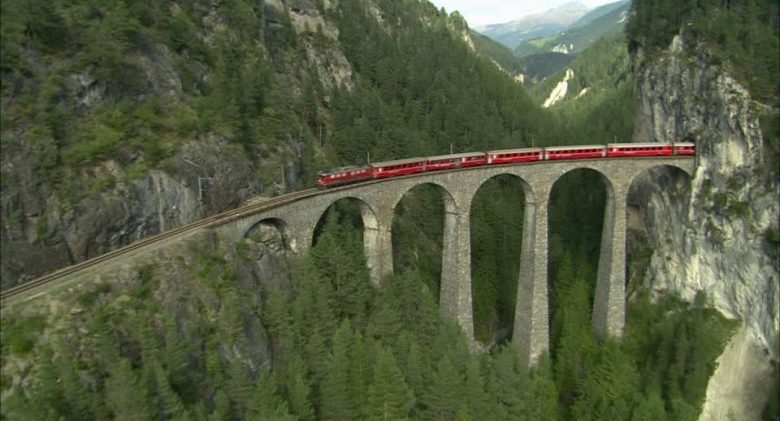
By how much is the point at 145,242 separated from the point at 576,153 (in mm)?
35465

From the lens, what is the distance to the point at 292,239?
4028cm

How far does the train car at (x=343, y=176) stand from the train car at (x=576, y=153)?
16239mm

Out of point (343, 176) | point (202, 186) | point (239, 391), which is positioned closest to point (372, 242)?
point (343, 176)

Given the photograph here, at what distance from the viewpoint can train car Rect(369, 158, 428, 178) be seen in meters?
43.2

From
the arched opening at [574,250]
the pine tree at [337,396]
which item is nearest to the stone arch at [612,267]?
the arched opening at [574,250]

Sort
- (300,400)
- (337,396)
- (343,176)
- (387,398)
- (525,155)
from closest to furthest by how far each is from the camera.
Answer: (387,398) < (300,400) < (337,396) < (343,176) < (525,155)

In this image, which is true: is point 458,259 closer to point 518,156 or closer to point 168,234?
point 518,156

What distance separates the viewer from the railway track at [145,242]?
97.0 ft

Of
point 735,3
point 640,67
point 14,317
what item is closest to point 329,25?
point 640,67

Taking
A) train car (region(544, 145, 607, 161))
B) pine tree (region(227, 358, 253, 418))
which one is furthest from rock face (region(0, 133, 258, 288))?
train car (region(544, 145, 607, 161))

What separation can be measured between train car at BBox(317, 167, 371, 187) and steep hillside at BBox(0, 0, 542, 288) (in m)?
8.13

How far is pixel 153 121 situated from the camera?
41.6 meters

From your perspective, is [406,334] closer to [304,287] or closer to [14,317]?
[304,287]

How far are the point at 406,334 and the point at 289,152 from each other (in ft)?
79.2
